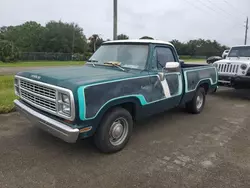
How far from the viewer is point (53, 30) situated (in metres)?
61.0

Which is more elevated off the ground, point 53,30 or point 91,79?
point 53,30

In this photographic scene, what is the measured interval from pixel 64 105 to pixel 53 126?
371 mm

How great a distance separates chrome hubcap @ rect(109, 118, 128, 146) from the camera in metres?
3.77

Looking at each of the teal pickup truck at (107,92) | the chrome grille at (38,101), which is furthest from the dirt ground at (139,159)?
the chrome grille at (38,101)

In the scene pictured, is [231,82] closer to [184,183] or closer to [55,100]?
[184,183]

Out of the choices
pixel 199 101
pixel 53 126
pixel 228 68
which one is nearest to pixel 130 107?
pixel 53 126

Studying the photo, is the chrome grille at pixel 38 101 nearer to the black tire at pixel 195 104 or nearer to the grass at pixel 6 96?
the grass at pixel 6 96

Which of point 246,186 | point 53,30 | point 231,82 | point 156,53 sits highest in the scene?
point 53,30

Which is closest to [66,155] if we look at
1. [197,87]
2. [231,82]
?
[197,87]

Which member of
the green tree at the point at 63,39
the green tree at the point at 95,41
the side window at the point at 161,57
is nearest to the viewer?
the side window at the point at 161,57

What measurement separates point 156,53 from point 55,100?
230 cm

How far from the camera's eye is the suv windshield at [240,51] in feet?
31.0

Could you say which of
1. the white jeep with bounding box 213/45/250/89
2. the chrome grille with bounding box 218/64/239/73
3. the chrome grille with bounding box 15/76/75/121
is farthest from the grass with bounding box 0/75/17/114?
the chrome grille with bounding box 218/64/239/73

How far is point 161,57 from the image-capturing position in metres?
4.77
